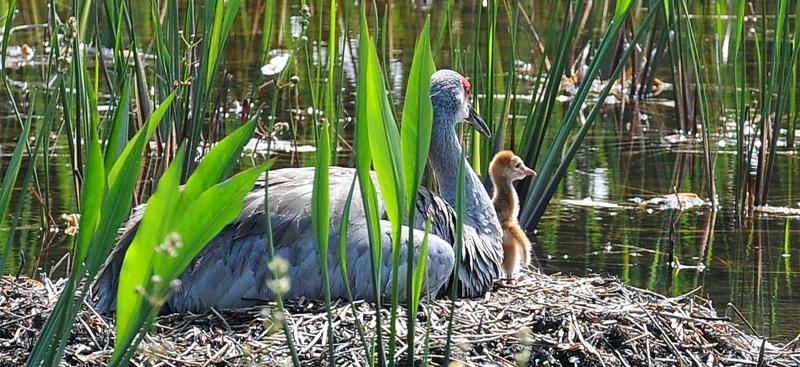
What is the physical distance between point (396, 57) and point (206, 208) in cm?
794

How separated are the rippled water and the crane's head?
2.32ft

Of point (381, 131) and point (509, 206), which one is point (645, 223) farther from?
point (381, 131)

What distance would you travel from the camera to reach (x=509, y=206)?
20.2 ft

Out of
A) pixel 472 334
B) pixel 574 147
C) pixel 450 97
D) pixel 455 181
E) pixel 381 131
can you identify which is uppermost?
pixel 381 131

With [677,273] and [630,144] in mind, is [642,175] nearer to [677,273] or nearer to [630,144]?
[630,144]

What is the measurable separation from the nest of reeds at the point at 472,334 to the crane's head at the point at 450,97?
1068 mm

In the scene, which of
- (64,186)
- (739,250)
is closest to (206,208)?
(739,250)

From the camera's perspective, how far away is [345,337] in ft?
14.6

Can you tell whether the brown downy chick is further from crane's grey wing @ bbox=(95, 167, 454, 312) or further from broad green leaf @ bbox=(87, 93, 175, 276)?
broad green leaf @ bbox=(87, 93, 175, 276)

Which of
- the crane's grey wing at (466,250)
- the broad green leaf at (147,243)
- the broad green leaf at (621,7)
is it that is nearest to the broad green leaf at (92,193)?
the broad green leaf at (147,243)

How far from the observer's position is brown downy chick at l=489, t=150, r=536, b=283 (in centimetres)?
575

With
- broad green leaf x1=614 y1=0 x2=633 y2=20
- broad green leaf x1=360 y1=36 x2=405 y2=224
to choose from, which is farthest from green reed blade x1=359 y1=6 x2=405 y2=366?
broad green leaf x1=614 y1=0 x2=633 y2=20

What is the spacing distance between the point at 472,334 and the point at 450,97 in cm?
155

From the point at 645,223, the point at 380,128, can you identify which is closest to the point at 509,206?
the point at 645,223
